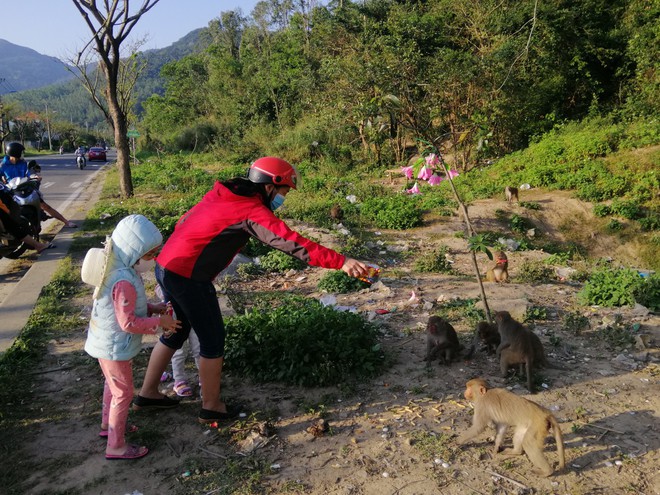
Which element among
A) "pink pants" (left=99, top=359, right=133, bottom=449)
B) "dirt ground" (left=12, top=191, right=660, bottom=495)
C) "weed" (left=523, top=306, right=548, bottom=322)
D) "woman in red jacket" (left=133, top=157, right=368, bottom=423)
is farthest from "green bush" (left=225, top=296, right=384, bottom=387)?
"weed" (left=523, top=306, right=548, bottom=322)

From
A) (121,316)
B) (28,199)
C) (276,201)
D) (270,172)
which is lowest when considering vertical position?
(121,316)

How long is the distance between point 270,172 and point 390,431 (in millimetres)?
1866

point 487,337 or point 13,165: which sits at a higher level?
point 13,165

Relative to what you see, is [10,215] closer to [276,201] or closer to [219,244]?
[219,244]

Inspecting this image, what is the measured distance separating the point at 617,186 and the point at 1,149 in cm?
5162

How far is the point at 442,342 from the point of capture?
417 cm

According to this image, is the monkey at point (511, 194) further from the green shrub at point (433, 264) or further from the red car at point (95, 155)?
the red car at point (95, 155)

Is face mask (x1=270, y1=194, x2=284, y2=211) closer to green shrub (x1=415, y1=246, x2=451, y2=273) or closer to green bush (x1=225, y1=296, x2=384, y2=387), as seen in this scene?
green bush (x1=225, y1=296, x2=384, y2=387)

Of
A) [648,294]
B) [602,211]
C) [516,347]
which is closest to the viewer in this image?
[516,347]

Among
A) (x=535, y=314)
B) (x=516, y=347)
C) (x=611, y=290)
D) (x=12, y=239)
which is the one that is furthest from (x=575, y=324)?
(x=12, y=239)

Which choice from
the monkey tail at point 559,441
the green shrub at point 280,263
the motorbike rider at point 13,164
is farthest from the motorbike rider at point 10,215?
the monkey tail at point 559,441

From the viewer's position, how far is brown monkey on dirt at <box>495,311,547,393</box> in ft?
12.5

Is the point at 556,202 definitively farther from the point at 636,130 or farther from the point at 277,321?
the point at 277,321

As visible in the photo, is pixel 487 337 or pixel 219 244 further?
pixel 487 337
